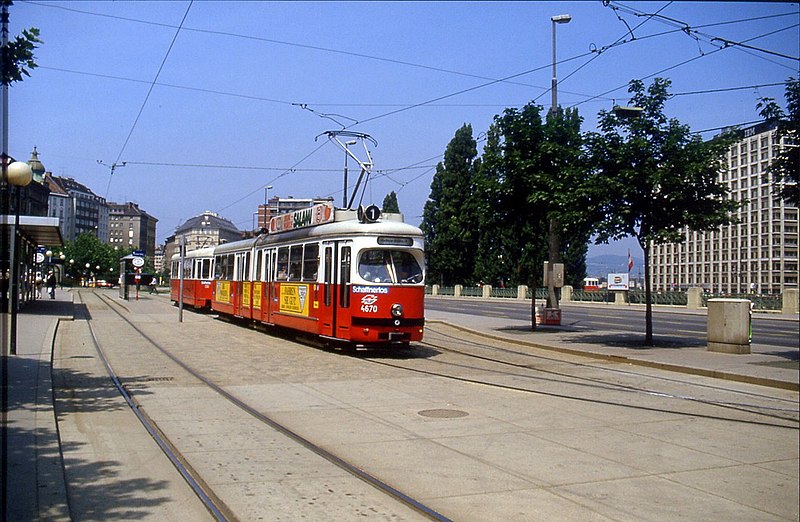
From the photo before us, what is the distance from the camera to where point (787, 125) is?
17.7 feet

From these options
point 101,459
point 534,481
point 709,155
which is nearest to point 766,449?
point 534,481

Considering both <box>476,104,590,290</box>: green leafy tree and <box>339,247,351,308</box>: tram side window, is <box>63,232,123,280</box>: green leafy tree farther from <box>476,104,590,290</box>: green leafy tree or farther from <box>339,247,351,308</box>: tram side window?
<box>339,247,351,308</box>: tram side window

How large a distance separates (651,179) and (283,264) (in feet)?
33.5

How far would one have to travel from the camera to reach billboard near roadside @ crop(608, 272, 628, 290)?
50.4 meters

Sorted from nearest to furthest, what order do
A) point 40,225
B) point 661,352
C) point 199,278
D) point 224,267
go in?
1. point 661,352
2. point 40,225
3. point 224,267
4. point 199,278

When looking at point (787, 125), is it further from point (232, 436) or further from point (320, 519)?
point (232, 436)

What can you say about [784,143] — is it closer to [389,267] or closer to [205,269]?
[389,267]

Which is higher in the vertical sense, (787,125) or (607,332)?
(787,125)

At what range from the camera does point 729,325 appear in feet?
52.7

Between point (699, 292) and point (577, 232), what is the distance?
27.8 meters

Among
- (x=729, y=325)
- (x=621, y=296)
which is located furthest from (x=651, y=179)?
(x=621, y=296)

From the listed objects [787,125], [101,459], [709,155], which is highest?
[709,155]

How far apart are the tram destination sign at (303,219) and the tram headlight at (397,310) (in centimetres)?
304

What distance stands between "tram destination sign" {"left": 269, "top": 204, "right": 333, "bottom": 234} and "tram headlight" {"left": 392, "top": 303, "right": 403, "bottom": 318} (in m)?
3.04
